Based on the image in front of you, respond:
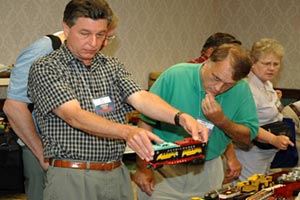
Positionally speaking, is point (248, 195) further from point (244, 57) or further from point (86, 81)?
point (86, 81)

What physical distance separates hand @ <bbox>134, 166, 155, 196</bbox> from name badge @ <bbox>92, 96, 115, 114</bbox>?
1.97ft

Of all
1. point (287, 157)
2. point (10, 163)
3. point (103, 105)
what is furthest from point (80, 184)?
point (10, 163)

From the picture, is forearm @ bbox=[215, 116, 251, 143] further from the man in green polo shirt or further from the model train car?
the model train car

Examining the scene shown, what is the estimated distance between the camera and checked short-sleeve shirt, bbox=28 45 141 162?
201cm

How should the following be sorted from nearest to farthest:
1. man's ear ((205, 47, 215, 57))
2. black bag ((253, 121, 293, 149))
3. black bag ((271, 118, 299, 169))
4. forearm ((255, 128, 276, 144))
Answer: man's ear ((205, 47, 215, 57))
forearm ((255, 128, 276, 144))
black bag ((253, 121, 293, 149))
black bag ((271, 118, 299, 169))

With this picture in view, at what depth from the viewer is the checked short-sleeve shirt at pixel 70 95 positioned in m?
2.01

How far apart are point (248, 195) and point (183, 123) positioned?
20.9 inches

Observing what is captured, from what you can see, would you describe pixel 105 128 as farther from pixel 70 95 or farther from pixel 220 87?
pixel 220 87

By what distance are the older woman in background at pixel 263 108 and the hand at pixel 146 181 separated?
43.6 inches

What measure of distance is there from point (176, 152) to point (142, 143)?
0.12m

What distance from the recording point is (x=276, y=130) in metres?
3.71

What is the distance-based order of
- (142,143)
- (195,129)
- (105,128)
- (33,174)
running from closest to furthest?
(142,143)
(105,128)
(195,129)
(33,174)

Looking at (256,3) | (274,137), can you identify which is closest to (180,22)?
(256,3)

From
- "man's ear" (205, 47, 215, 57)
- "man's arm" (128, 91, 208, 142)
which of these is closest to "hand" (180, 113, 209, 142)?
"man's arm" (128, 91, 208, 142)
